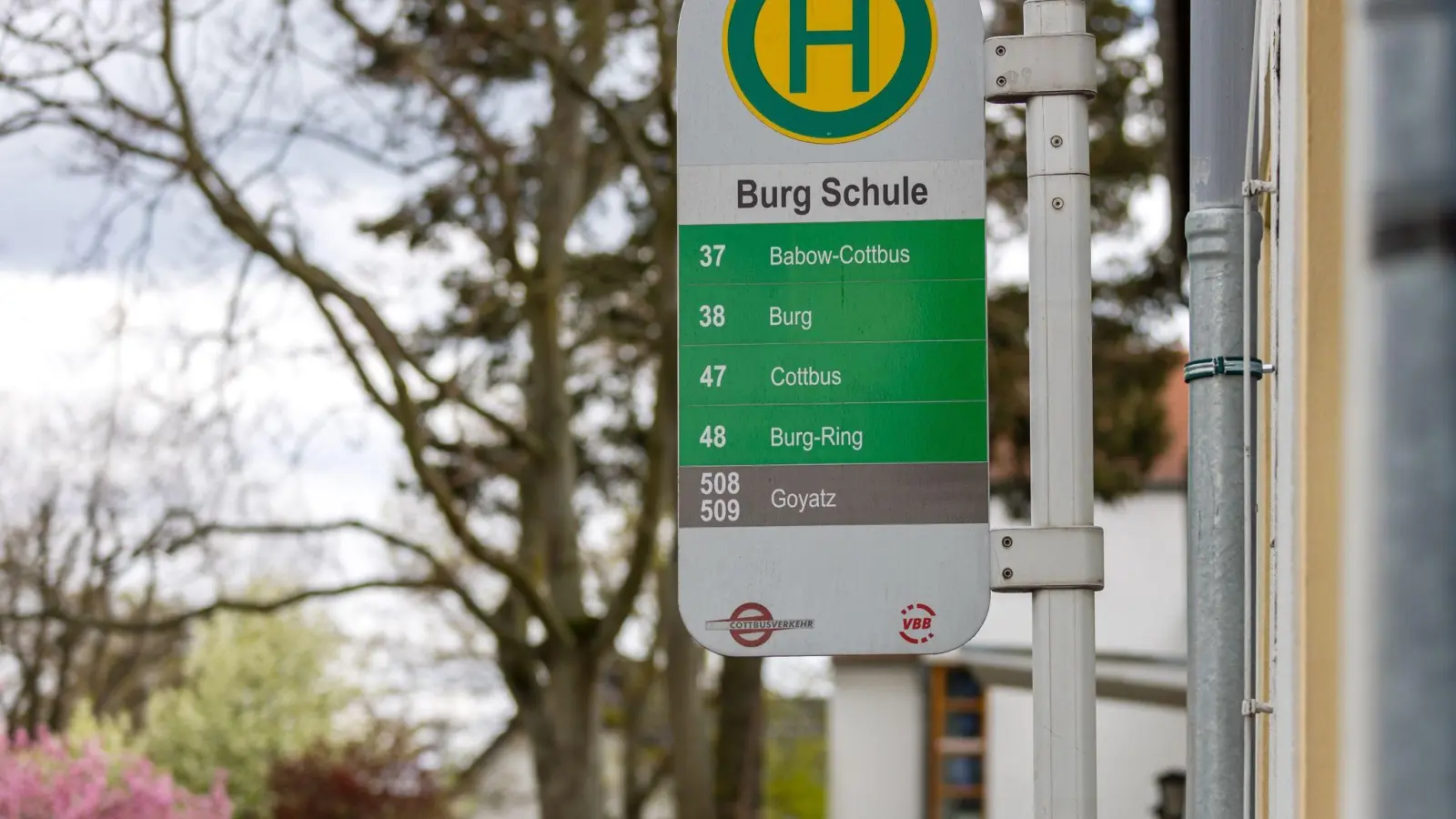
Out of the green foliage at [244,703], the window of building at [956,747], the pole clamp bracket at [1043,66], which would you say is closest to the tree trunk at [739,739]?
the window of building at [956,747]

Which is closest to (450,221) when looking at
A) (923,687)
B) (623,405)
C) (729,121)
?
(623,405)

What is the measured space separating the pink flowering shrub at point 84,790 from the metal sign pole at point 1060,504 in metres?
10.6

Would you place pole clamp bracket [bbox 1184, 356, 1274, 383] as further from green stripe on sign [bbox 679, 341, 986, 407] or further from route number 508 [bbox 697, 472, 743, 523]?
route number 508 [bbox 697, 472, 743, 523]

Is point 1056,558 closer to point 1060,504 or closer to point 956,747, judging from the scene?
point 1060,504

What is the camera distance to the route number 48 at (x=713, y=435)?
10.3 ft

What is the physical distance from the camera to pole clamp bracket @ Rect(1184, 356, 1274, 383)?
120 inches

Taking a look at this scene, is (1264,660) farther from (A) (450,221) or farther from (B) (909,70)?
(A) (450,221)

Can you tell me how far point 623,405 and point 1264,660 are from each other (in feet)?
49.3

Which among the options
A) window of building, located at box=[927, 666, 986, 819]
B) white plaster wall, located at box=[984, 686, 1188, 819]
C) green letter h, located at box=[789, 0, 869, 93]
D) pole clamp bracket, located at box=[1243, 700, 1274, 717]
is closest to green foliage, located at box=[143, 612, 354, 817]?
window of building, located at box=[927, 666, 986, 819]

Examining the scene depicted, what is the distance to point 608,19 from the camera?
15.8 m

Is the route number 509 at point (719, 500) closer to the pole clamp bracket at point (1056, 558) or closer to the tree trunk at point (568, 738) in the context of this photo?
the pole clamp bracket at point (1056, 558)

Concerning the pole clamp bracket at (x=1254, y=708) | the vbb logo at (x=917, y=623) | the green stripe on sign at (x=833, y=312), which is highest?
the green stripe on sign at (x=833, y=312)

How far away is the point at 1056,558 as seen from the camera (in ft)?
9.43

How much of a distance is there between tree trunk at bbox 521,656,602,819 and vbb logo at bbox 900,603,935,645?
11693 millimetres
